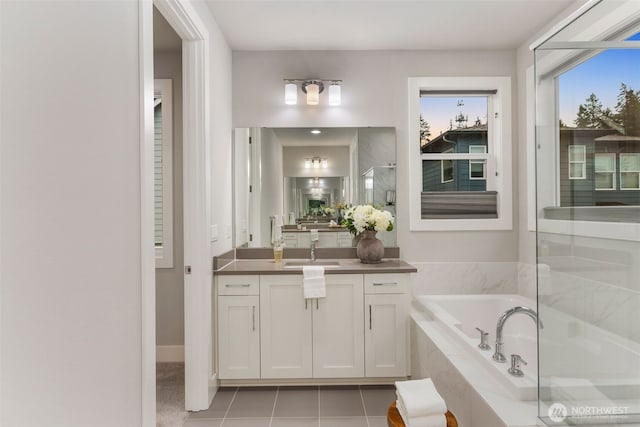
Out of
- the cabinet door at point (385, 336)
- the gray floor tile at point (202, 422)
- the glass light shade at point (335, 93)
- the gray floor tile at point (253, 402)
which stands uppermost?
the glass light shade at point (335, 93)

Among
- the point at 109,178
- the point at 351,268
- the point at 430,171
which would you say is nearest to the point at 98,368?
the point at 109,178

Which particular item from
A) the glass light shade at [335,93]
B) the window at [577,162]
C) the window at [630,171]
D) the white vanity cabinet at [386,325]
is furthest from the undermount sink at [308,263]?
the window at [630,171]

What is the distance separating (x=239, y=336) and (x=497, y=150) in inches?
102

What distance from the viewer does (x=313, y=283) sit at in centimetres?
256

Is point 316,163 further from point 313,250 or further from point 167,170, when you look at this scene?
point 167,170

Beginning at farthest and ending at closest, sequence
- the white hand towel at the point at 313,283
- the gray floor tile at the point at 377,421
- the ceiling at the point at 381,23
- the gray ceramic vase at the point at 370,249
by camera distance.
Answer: the gray ceramic vase at the point at 370,249 → the white hand towel at the point at 313,283 → the ceiling at the point at 381,23 → the gray floor tile at the point at 377,421

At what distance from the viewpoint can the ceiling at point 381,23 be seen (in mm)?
2414

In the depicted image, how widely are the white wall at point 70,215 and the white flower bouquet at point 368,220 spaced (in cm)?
181

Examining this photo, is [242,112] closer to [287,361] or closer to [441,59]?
[441,59]

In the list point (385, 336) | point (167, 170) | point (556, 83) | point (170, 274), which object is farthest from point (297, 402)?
point (556, 83)

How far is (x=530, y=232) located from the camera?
2.94 m

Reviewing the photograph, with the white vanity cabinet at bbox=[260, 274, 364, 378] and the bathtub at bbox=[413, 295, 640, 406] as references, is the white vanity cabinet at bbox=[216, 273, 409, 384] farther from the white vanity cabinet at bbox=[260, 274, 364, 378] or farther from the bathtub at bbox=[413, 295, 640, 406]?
the bathtub at bbox=[413, 295, 640, 406]

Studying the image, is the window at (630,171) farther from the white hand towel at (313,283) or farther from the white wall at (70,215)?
the white hand towel at (313,283)

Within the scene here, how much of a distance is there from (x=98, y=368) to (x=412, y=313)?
2.02 m
